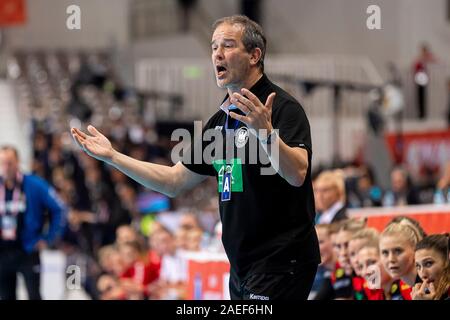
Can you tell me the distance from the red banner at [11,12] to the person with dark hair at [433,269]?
16689mm

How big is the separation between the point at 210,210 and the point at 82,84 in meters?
7.94

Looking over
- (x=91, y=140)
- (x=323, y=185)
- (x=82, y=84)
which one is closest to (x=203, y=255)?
(x=323, y=185)

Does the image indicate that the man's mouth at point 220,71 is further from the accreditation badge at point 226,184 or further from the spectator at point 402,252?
the spectator at point 402,252

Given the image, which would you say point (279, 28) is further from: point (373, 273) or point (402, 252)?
point (402, 252)

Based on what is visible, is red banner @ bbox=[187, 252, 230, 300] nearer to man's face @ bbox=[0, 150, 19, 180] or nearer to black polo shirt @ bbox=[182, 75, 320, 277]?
man's face @ bbox=[0, 150, 19, 180]

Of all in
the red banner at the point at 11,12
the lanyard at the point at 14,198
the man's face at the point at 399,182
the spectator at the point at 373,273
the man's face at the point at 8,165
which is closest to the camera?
the spectator at the point at 373,273

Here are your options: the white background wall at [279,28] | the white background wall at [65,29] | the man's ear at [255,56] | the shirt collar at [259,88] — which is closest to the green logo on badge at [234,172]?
the shirt collar at [259,88]

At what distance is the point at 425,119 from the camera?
22094 mm

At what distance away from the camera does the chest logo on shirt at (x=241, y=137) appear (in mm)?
5184

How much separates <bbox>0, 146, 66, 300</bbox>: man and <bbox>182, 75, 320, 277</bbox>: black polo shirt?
5140mm

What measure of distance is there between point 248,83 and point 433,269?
1.56 meters

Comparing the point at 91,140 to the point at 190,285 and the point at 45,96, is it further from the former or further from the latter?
the point at 45,96

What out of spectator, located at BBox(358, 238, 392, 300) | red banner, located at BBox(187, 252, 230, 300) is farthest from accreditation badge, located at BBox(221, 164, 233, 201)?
red banner, located at BBox(187, 252, 230, 300)
